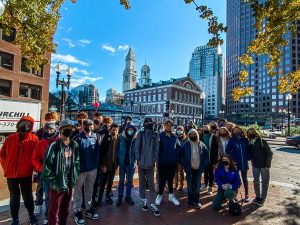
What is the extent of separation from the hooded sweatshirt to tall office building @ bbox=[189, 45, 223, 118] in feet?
496

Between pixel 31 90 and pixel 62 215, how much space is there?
97.4 feet

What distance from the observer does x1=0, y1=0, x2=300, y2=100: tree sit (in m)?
5.64

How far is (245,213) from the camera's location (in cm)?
540

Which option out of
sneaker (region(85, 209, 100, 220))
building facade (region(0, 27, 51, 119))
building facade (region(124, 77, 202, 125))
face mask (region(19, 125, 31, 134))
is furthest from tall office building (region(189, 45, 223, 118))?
face mask (region(19, 125, 31, 134))

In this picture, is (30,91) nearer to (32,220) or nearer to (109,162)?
(109,162)

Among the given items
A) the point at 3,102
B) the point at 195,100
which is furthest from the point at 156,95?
the point at 3,102

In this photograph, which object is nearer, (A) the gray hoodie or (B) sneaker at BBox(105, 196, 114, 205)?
(A) the gray hoodie

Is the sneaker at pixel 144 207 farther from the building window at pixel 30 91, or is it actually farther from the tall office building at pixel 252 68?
the tall office building at pixel 252 68

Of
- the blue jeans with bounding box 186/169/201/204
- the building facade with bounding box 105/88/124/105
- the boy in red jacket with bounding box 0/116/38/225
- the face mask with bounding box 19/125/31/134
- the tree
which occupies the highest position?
the building facade with bounding box 105/88/124/105

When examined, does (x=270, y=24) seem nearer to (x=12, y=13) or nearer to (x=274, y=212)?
(x=274, y=212)

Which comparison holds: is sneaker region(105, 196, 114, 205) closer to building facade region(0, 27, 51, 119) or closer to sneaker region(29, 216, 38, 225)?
sneaker region(29, 216, 38, 225)

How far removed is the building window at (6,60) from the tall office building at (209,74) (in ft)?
439

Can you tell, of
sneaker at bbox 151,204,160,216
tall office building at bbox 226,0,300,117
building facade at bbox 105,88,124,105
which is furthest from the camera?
tall office building at bbox 226,0,300,117

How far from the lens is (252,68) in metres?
120
